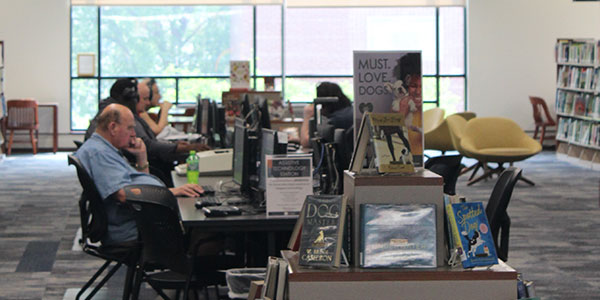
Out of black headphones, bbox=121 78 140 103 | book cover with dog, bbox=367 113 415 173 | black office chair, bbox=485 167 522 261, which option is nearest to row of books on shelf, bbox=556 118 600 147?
black headphones, bbox=121 78 140 103

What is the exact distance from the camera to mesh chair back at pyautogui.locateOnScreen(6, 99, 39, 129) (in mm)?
13930

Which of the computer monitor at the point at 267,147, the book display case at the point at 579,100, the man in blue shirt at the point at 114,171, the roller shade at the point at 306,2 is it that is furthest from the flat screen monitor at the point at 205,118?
the roller shade at the point at 306,2

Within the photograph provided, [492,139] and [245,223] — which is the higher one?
[492,139]

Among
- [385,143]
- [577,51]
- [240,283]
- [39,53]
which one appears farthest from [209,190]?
[39,53]

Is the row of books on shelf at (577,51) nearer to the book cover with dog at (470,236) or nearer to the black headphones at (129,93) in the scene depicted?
the black headphones at (129,93)

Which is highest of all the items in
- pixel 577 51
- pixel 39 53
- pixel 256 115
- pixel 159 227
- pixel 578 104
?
pixel 39 53

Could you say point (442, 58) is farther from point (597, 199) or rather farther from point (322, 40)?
point (597, 199)

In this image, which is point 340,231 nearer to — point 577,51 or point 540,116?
point 577,51

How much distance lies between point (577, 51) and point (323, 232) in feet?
35.3

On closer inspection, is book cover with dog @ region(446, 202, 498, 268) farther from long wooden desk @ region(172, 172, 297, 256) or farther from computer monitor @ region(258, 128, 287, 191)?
computer monitor @ region(258, 128, 287, 191)

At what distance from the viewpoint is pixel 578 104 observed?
12.3m

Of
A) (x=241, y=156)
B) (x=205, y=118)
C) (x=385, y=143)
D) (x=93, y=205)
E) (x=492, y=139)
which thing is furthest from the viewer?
(x=492, y=139)

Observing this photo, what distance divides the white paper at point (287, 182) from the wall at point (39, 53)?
38.4 ft

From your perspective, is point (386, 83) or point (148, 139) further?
point (148, 139)
